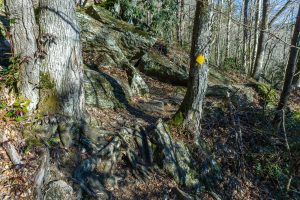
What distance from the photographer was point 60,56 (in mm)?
4566

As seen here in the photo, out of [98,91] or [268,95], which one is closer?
[98,91]

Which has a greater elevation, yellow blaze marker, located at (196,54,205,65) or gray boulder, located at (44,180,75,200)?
yellow blaze marker, located at (196,54,205,65)

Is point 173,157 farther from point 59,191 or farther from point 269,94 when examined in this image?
point 269,94

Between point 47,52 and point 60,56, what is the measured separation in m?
0.22

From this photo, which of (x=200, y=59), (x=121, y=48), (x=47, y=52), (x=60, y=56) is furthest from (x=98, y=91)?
(x=121, y=48)

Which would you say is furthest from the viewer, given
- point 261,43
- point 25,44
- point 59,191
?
point 261,43

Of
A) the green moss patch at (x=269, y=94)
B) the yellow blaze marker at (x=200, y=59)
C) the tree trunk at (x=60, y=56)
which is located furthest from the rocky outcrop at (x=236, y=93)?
the tree trunk at (x=60, y=56)

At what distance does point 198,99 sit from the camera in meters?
6.04

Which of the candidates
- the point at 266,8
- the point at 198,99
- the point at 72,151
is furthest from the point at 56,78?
the point at 266,8

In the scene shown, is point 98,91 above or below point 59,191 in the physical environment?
above

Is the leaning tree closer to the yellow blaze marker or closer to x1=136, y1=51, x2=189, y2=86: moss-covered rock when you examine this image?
the yellow blaze marker

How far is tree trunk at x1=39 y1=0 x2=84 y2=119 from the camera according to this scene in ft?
14.6

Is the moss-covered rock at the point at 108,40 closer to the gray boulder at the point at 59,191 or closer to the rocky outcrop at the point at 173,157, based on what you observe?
the rocky outcrop at the point at 173,157

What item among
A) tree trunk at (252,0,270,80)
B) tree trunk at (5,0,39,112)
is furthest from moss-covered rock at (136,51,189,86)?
tree trunk at (5,0,39,112)
